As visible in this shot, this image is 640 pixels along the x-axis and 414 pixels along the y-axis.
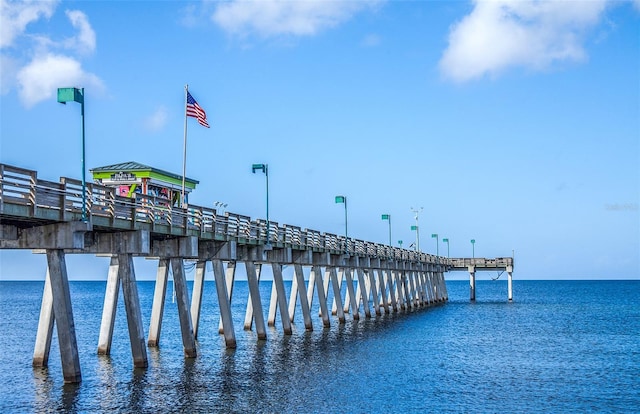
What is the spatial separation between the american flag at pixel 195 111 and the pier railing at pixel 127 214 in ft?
12.8

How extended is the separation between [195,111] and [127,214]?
8332mm

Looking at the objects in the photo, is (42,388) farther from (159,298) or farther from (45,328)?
(159,298)

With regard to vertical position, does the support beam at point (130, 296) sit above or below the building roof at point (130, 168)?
below

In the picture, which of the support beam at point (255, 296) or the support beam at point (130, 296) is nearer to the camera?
the support beam at point (130, 296)

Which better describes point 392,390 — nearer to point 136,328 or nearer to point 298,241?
point 136,328

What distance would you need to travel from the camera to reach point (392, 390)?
27.7m

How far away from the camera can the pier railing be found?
21.8 metres

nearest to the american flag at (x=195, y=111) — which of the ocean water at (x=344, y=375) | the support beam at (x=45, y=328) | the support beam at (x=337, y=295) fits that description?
the support beam at (x=45, y=328)

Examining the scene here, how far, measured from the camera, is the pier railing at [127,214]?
21.8 m

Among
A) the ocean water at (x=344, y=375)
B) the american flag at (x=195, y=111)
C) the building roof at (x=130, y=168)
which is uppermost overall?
the american flag at (x=195, y=111)

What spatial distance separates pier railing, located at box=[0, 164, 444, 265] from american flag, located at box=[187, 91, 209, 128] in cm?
391

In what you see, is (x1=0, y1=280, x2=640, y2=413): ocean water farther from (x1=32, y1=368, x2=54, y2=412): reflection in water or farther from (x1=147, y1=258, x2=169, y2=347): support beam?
(x1=147, y1=258, x2=169, y2=347): support beam

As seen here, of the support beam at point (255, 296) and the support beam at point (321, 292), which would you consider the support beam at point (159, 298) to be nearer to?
the support beam at point (255, 296)

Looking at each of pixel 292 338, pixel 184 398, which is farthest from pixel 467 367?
pixel 184 398
